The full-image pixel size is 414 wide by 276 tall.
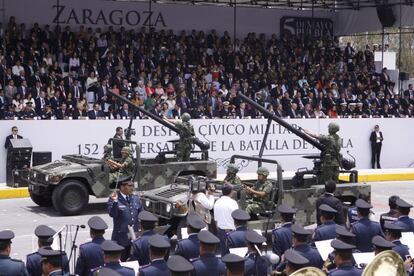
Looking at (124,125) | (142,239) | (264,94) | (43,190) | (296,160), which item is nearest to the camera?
(142,239)

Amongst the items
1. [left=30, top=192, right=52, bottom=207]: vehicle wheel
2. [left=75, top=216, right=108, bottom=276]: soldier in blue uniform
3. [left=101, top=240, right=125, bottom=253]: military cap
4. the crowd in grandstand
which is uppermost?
the crowd in grandstand

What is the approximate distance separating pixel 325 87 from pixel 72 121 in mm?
12125

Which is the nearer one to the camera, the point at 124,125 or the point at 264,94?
the point at 124,125

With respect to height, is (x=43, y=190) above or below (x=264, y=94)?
below

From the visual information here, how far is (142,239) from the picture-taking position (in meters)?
9.90

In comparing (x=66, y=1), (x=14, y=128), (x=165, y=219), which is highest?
(x=66, y=1)

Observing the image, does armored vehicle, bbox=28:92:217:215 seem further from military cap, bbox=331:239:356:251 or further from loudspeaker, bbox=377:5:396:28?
loudspeaker, bbox=377:5:396:28

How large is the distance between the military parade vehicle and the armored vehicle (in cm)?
325

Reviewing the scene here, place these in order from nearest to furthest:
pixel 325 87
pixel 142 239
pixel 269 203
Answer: pixel 142 239 < pixel 269 203 < pixel 325 87

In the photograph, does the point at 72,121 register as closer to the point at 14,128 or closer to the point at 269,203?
the point at 14,128

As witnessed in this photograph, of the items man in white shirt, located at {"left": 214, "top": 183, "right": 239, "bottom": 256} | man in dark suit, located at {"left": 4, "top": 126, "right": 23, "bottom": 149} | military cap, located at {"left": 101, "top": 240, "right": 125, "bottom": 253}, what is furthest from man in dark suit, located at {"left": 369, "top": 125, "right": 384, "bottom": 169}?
military cap, located at {"left": 101, "top": 240, "right": 125, "bottom": 253}

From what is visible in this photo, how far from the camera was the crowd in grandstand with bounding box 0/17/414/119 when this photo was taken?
85.9 feet

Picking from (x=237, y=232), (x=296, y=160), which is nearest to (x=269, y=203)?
(x=237, y=232)

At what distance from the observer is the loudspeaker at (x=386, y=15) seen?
3500 cm
